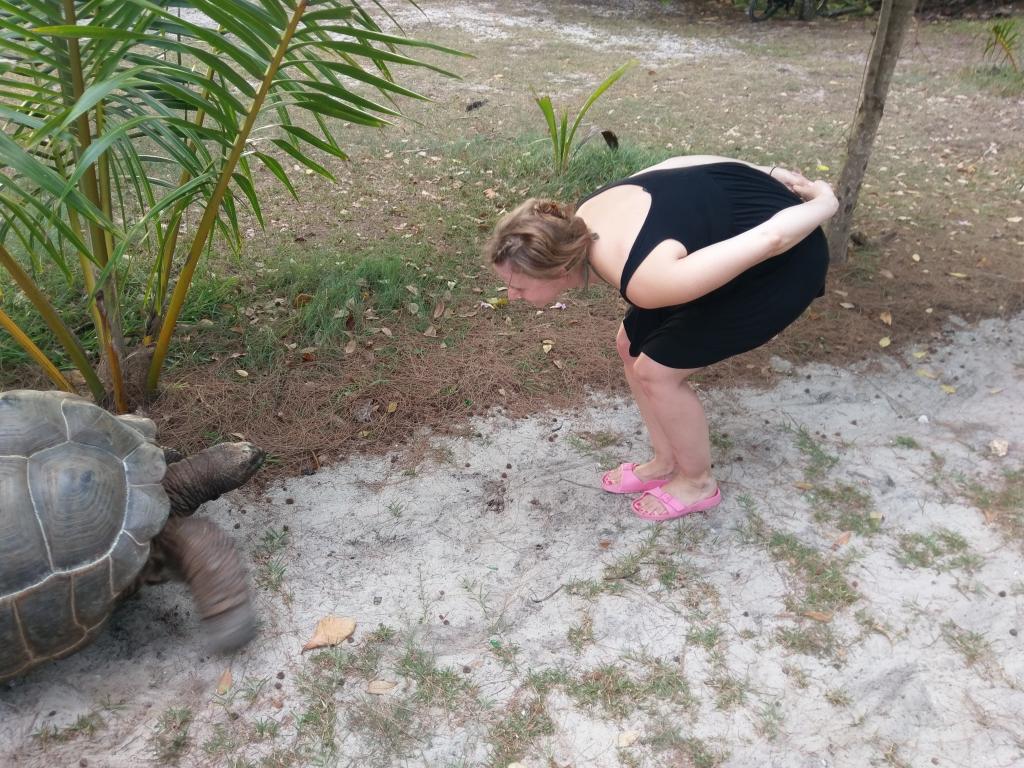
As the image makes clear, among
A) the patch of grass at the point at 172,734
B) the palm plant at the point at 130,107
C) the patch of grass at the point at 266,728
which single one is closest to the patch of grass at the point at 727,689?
the patch of grass at the point at 266,728

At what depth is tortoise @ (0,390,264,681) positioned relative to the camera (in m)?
2.03

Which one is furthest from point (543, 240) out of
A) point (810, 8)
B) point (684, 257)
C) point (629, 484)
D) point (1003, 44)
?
point (810, 8)

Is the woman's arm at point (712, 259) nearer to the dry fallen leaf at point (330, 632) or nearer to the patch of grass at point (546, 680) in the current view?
the patch of grass at point (546, 680)

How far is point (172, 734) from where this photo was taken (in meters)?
Result: 2.13

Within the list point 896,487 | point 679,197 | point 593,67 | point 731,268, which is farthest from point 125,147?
point 593,67

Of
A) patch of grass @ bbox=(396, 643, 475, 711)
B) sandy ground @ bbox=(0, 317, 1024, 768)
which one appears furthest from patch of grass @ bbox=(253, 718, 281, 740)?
patch of grass @ bbox=(396, 643, 475, 711)

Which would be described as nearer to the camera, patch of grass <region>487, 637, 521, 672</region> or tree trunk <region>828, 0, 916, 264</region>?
patch of grass <region>487, 637, 521, 672</region>

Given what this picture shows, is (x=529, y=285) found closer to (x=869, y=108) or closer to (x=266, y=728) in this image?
(x=266, y=728)

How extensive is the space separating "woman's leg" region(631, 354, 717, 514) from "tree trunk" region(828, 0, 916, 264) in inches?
65.8

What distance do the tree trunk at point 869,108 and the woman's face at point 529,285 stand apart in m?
2.04

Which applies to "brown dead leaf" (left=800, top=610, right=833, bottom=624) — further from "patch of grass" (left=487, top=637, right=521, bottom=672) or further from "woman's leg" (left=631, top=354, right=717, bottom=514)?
"patch of grass" (left=487, top=637, right=521, bottom=672)

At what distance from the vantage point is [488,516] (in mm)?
2928

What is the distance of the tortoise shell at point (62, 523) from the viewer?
2.02 m

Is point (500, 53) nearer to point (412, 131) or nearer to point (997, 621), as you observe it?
point (412, 131)
